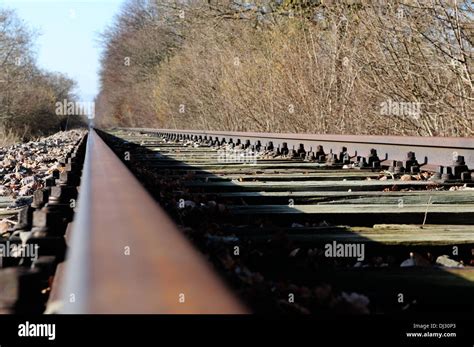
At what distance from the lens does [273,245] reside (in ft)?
7.38

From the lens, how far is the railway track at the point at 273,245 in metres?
1.12

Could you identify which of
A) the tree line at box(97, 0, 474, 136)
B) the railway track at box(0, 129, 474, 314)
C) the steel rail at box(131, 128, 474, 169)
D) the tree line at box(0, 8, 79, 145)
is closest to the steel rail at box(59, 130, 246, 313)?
the railway track at box(0, 129, 474, 314)

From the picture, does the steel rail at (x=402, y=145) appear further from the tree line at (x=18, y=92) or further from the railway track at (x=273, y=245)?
the tree line at (x=18, y=92)

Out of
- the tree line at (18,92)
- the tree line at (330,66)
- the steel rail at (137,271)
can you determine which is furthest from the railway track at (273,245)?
the tree line at (18,92)

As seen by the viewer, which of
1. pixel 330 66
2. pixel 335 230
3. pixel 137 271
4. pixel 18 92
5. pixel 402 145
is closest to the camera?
pixel 137 271

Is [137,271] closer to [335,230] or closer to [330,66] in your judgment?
[335,230]

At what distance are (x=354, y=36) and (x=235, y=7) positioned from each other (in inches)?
423

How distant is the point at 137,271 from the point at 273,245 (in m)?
1.11

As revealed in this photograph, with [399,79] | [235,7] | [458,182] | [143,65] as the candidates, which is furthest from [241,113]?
[143,65]

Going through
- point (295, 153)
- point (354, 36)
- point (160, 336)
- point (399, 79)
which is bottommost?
point (160, 336)

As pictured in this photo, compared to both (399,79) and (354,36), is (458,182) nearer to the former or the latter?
(399,79)

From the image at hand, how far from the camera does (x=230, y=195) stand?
375 cm

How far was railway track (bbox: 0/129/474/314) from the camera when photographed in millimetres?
1121

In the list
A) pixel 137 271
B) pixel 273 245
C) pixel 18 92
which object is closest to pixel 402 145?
pixel 273 245
